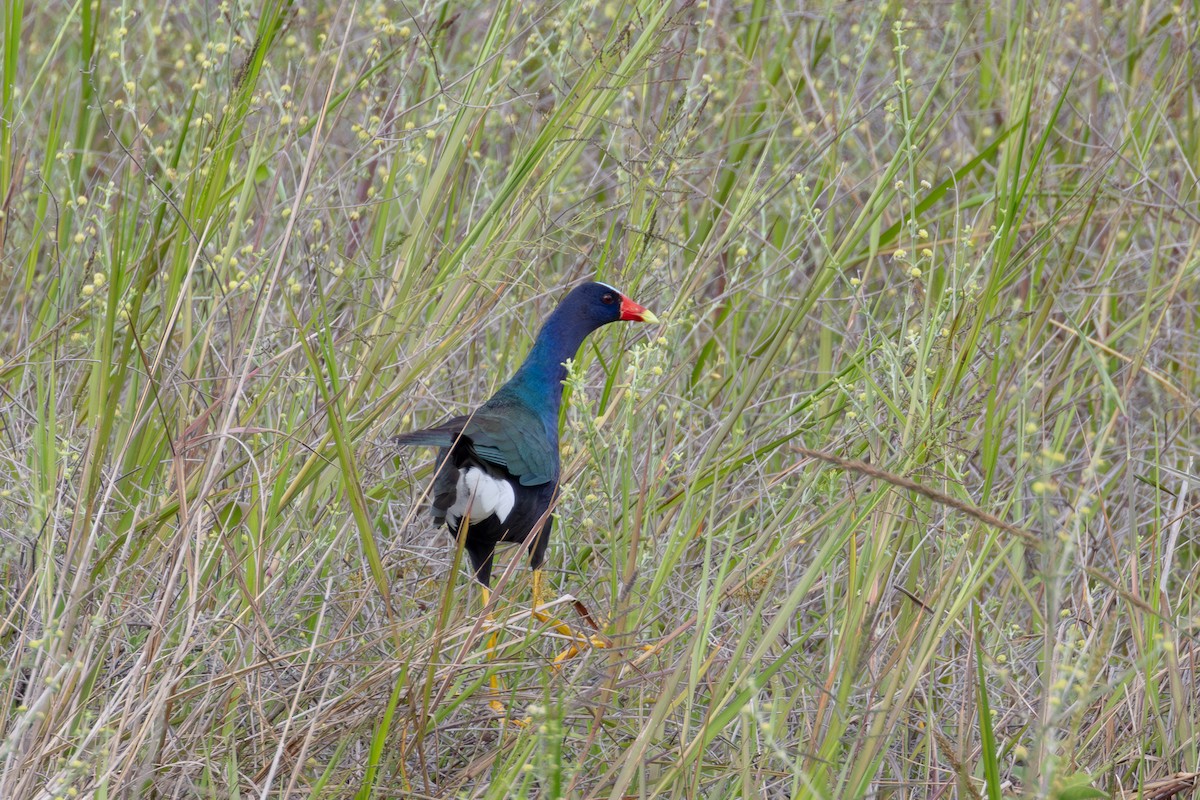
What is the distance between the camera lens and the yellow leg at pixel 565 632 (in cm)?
209

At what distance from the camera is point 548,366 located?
2951 mm

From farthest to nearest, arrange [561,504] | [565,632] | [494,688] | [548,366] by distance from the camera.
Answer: [548,366] < [561,504] < [565,632] < [494,688]

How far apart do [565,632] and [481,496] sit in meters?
0.32

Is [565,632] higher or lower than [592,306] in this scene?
lower

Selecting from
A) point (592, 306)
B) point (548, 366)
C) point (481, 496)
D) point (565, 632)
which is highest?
point (592, 306)

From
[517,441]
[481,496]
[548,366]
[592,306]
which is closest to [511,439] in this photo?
[517,441]

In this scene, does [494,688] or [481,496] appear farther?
[481,496]

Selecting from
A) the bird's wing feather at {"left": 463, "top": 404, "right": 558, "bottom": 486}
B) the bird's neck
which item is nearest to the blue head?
the bird's neck

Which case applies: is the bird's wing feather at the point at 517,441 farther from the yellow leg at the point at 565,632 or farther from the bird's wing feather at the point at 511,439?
the yellow leg at the point at 565,632

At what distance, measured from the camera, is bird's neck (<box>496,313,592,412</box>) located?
288cm

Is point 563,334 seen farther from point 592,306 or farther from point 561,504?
point 561,504

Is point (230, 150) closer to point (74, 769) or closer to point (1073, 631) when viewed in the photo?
point (74, 769)

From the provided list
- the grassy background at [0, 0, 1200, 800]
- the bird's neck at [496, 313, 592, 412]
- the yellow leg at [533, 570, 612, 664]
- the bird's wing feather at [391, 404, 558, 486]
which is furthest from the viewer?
the bird's neck at [496, 313, 592, 412]

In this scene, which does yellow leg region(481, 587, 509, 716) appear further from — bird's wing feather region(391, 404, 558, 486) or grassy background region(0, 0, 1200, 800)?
bird's wing feather region(391, 404, 558, 486)
